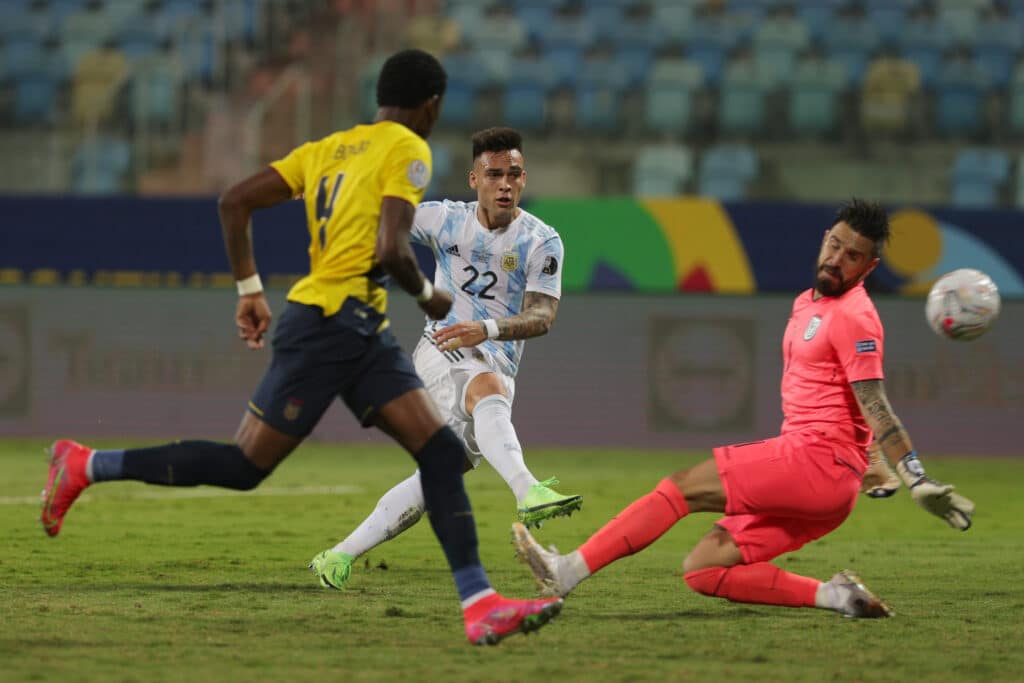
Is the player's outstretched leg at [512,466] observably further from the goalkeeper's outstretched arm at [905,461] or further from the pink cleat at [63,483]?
the pink cleat at [63,483]

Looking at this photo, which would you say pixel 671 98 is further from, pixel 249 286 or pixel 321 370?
pixel 321 370

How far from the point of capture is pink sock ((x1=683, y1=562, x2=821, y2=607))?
639 centimetres

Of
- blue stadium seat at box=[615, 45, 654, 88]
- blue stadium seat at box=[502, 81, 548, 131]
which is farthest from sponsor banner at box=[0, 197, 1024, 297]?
blue stadium seat at box=[615, 45, 654, 88]

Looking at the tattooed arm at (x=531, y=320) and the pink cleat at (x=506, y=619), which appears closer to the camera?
the pink cleat at (x=506, y=619)

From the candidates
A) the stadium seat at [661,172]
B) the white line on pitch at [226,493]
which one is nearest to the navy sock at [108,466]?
the white line on pitch at [226,493]

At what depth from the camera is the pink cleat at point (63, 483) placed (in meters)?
5.88

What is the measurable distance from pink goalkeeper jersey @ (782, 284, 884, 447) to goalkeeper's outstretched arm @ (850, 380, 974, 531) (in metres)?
0.08

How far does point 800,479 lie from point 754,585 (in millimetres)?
526

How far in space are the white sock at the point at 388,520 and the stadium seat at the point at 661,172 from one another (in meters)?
10.9

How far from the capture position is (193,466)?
5.77 m

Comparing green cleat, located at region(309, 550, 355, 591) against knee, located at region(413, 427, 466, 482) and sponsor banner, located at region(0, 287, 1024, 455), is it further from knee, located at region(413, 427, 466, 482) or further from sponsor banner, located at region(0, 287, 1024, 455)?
sponsor banner, located at region(0, 287, 1024, 455)

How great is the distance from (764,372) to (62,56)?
10.8 metres

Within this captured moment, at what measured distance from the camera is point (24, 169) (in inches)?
723

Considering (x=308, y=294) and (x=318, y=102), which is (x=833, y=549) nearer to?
(x=308, y=294)
